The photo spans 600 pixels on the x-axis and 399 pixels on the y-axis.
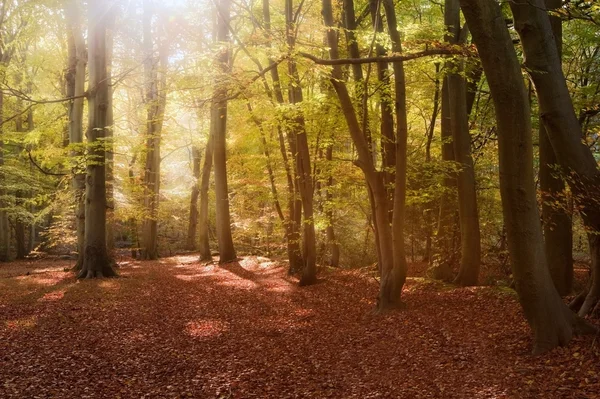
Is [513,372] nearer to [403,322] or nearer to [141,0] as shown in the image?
[403,322]

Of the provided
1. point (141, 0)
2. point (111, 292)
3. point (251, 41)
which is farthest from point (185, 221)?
point (251, 41)

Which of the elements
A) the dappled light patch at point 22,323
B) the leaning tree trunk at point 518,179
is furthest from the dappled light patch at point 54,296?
the leaning tree trunk at point 518,179

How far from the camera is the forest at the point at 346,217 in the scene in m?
5.79

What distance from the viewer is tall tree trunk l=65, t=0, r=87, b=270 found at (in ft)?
53.6

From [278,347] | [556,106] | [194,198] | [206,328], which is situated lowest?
[278,347]

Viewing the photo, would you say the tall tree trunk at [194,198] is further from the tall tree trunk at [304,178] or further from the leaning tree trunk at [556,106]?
the leaning tree trunk at [556,106]

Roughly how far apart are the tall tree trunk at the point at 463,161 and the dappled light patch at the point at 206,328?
567 cm

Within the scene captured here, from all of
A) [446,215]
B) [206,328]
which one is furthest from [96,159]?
[446,215]

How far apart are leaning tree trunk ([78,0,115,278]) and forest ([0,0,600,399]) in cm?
7

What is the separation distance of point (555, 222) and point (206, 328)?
21.6ft

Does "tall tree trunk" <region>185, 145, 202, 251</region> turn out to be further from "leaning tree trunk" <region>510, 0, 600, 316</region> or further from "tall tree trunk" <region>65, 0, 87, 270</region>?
"leaning tree trunk" <region>510, 0, 600, 316</region>

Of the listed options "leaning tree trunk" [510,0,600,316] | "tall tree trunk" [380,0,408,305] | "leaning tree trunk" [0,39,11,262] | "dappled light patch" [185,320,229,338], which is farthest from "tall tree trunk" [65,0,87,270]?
"leaning tree trunk" [510,0,600,316]

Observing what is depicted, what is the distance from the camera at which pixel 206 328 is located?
9188 mm

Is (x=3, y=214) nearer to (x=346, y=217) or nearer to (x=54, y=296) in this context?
(x=54, y=296)
